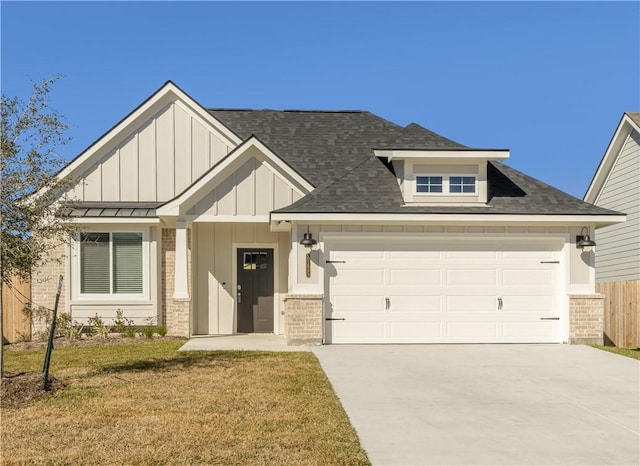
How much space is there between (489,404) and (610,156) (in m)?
16.5

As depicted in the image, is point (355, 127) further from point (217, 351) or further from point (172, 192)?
point (217, 351)

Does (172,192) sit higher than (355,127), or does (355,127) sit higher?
(355,127)

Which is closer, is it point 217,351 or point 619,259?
point 217,351

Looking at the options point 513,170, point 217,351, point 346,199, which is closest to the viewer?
point 217,351

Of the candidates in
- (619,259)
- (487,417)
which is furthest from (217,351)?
(619,259)

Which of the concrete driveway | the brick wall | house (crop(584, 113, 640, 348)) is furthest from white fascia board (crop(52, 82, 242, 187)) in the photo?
house (crop(584, 113, 640, 348))

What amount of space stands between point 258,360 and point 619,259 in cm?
1456

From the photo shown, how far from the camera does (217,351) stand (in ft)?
45.8

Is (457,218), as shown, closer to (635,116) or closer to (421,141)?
(421,141)

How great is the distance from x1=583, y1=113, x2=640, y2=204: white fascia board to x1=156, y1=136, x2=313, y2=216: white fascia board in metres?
11.2

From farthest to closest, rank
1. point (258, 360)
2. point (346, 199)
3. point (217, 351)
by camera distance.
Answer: point (346, 199) → point (217, 351) → point (258, 360)

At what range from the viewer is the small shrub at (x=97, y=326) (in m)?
17.0

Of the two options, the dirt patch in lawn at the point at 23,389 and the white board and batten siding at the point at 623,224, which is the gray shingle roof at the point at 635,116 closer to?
the white board and batten siding at the point at 623,224

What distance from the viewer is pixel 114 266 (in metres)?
17.5
